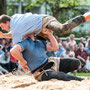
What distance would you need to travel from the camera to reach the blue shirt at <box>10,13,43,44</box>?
6120 millimetres

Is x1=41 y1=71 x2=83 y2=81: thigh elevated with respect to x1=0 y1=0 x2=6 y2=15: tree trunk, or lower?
lower

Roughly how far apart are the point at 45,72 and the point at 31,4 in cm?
2251

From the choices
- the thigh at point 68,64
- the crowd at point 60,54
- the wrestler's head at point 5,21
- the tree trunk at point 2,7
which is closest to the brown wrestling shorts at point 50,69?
the thigh at point 68,64

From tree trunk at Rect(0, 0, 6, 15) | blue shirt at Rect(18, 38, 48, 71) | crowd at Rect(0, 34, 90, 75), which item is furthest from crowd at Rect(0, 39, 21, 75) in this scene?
tree trunk at Rect(0, 0, 6, 15)

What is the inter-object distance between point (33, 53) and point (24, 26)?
57 centimetres

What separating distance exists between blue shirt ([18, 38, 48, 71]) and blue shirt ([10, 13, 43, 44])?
0.58ft

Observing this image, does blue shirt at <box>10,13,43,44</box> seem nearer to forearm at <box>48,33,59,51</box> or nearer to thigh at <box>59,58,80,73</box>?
forearm at <box>48,33,59,51</box>

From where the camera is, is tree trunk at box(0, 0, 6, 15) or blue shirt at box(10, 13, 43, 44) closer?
blue shirt at box(10, 13, 43, 44)

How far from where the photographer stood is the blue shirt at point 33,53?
19.9ft

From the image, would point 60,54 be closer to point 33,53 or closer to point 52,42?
point 52,42

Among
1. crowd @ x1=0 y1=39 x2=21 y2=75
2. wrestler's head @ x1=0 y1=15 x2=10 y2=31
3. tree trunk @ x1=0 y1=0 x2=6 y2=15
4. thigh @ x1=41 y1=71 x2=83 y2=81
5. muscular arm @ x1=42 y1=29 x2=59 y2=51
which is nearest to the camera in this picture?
thigh @ x1=41 y1=71 x2=83 y2=81

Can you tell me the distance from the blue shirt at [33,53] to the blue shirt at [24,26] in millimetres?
178

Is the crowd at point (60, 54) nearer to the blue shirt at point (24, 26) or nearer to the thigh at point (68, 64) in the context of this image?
the thigh at point (68, 64)

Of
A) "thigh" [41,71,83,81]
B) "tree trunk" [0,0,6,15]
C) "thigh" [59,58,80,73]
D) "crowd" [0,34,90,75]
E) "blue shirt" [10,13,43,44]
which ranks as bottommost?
"crowd" [0,34,90,75]
